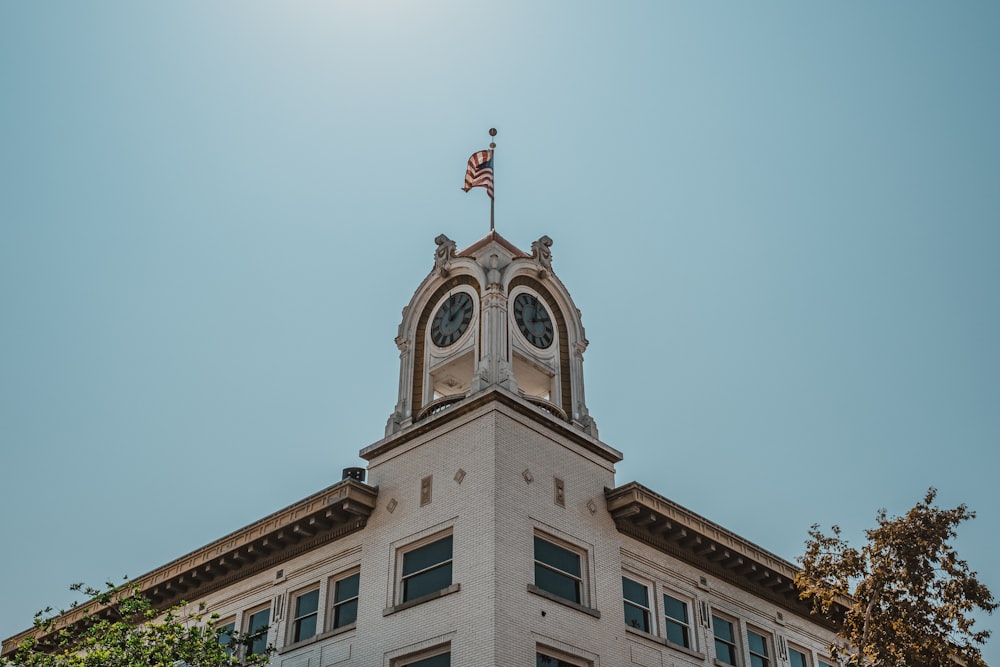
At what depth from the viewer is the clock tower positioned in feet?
96.8

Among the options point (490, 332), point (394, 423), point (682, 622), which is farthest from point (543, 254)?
point (682, 622)

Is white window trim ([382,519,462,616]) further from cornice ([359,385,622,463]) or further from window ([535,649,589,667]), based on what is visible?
cornice ([359,385,622,463])

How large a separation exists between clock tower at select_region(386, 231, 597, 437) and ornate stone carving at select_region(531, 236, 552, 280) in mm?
31

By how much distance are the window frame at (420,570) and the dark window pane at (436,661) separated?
1336 millimetres

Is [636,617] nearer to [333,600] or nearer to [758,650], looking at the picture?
[758,650]

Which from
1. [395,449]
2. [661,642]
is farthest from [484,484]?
[661,642]

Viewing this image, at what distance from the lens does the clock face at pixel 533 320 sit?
101ft

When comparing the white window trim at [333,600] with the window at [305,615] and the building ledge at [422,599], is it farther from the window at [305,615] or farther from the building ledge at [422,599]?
the building ledge at [422,599]

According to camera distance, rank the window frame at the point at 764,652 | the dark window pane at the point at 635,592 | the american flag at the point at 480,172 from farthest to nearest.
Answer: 1. the american flag at the point at 480,172
2. the window frame at the point at 764,652
3. the dark window pane at the point at 635,592

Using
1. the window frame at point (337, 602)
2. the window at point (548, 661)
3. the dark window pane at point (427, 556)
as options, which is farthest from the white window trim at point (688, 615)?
the window frame at point (337, 602)

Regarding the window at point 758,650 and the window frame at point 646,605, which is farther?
the window at point 758,650

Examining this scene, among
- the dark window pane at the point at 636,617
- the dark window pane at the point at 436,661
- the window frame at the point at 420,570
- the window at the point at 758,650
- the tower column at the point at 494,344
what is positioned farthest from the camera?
the window at the point at 758,650

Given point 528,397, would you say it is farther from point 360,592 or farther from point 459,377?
point 360,592

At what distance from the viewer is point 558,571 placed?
25.3 m
